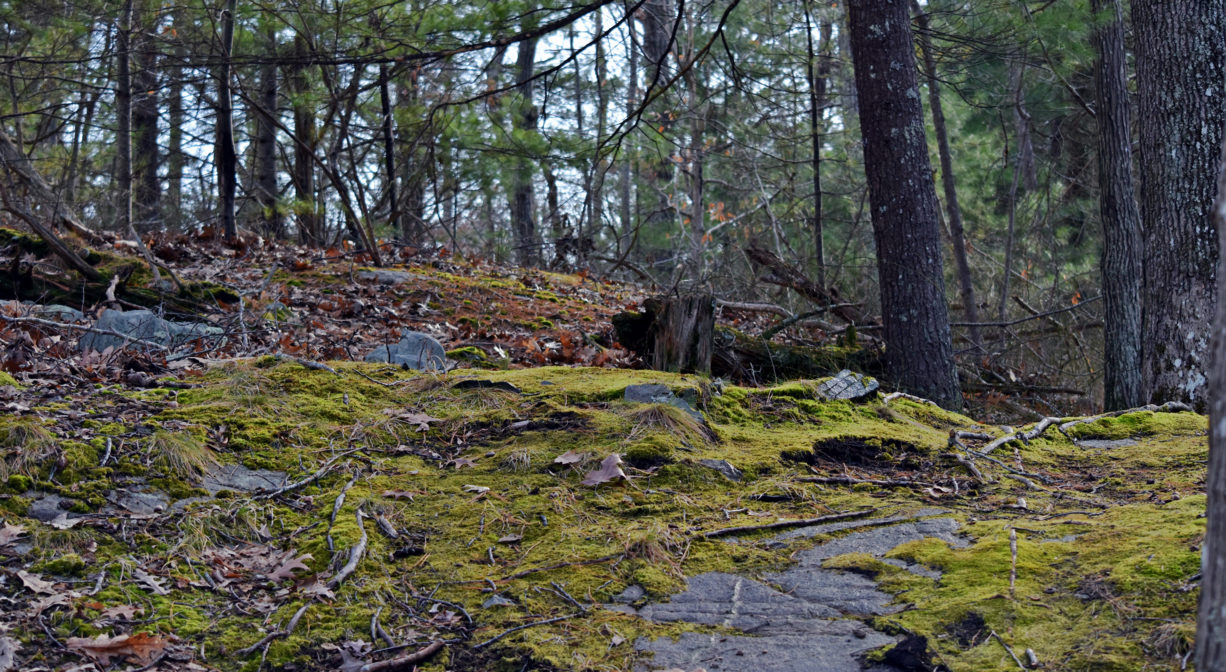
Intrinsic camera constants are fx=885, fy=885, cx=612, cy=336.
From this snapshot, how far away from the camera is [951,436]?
4301mm

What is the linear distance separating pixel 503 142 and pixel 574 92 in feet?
40.5

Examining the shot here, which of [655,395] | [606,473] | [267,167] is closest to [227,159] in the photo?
[267,167]

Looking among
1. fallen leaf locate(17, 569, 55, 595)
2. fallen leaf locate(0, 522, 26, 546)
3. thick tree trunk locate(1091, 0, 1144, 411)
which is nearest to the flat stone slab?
fallen leaf locate(17, 569, 55, 595)

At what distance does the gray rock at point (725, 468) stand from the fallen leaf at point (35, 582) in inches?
97.1

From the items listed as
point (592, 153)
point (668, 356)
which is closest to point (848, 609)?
point (668, 356)

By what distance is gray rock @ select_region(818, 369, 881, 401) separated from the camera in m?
5.21

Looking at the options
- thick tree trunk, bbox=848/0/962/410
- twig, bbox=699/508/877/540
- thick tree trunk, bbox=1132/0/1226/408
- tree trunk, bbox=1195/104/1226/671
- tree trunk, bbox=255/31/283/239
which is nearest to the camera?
tree trunk, bbox=1195/104/1226/671

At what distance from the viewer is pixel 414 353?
232 inches

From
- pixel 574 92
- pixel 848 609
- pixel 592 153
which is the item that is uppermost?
pixel 574 92

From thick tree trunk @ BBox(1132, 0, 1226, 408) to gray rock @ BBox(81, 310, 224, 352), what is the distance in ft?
21.2

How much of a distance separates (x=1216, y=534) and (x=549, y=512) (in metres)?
2.43

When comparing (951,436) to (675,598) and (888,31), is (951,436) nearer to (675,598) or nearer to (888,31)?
(675,598)

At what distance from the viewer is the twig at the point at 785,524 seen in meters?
3.23

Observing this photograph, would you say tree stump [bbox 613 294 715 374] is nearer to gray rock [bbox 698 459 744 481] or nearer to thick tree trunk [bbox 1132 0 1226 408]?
gray rock [bbox 698 459 744 481]
